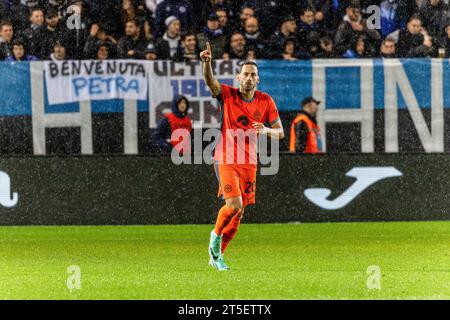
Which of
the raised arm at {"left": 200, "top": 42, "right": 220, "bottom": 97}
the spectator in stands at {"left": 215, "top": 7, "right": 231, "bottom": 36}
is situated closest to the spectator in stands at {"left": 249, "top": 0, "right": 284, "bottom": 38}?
the spectator in stands at {"left": 215, "top": 7, "right": 231, "bottom": 36}

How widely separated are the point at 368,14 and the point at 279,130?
7.45 meters

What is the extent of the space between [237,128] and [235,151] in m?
0.23

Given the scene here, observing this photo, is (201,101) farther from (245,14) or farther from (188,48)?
(245,14)

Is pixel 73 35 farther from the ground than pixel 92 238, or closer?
farther from the ground

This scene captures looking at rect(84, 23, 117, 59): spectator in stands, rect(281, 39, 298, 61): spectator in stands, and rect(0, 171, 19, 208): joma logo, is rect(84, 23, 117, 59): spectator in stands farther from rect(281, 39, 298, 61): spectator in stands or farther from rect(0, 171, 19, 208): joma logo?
rect(281, 39, 298, 61): spectator in stands

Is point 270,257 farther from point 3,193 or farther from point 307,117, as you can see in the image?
point 3,193

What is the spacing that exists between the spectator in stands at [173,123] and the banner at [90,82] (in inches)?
18.3

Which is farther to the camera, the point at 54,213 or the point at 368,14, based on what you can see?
the point at 368,14

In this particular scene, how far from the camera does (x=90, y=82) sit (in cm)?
1528

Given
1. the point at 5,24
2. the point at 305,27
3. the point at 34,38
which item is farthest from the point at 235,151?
the point at 5,24

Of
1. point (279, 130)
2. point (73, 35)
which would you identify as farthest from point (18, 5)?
point (279, 130)

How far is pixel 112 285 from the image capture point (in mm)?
9383

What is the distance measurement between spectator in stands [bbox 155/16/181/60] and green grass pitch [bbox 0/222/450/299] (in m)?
2.63

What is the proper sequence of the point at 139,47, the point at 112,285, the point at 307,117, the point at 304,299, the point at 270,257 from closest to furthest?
the point at 304,299
the point at 112,285
the point at 270,257
the point at 307,117
the point at 139,47
